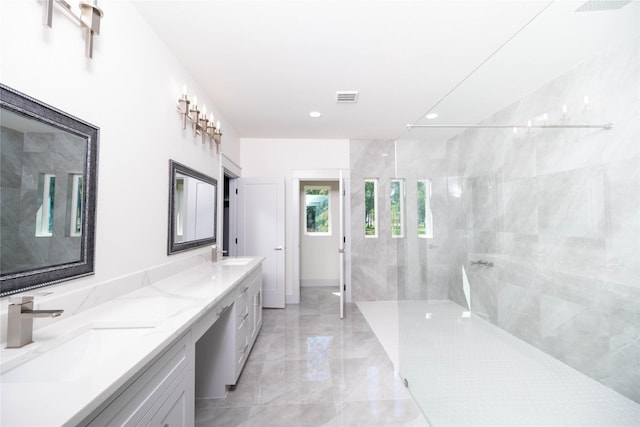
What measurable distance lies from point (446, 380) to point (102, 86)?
2.51 meters

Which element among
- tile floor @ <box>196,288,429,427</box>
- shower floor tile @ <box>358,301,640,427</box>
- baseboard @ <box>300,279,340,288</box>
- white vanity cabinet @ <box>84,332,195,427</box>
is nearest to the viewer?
white vanity cabinet @ <box>84,332,195,427</box>

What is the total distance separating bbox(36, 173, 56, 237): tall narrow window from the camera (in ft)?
3.59

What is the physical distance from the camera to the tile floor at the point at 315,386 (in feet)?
5.83

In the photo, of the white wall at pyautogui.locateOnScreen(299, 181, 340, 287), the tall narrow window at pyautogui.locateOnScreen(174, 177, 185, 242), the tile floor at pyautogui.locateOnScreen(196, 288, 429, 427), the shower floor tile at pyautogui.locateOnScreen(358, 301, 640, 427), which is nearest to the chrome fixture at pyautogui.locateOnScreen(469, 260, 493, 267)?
the shower floor tile at pyautogui.locateOnScreen(358, 301, 640, 427)

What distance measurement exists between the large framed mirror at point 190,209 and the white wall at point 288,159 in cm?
139

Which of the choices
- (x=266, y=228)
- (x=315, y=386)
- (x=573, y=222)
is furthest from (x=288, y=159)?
(x=573, y=222)

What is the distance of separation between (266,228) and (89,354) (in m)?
3.27

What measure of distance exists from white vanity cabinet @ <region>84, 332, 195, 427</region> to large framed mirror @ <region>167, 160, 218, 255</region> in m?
1.10

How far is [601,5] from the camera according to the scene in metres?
0.93

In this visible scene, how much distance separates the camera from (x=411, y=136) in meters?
2.20

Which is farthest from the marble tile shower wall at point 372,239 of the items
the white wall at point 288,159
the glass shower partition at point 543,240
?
the glass shower partition at point 543,240

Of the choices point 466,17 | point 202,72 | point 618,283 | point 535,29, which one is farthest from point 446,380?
point 202,72

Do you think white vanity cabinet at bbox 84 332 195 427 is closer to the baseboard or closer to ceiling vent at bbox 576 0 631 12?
ceiling vent at bbox 576 0 631 12

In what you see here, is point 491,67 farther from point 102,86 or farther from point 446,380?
point 102,86
